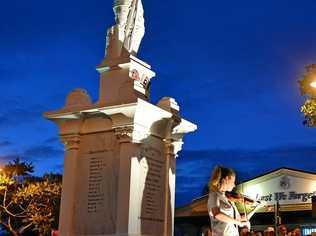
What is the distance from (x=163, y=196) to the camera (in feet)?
41.0

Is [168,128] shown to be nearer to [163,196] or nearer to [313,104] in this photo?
[163,196]

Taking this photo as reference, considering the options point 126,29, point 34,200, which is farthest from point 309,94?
point 34,200

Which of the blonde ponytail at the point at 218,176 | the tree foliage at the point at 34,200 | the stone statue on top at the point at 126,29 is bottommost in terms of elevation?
the blonde ponytail at the point at 218,176

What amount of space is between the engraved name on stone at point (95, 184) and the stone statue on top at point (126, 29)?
7.19ft

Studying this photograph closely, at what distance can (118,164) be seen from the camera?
38.9 ft

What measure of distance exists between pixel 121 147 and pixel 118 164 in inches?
12.8

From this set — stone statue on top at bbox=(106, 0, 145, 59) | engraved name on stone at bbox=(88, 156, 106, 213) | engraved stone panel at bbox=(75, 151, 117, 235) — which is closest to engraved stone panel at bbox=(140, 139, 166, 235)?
engraved stone panel at bbox=(75, 151, 117, 235)

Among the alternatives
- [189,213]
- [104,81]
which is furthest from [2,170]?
[104,81]

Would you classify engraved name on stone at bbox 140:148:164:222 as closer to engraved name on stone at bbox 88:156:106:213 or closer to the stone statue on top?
engraved name on stone at bbox 88:156:106:213

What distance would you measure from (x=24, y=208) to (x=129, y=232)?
A: 71.4 ft

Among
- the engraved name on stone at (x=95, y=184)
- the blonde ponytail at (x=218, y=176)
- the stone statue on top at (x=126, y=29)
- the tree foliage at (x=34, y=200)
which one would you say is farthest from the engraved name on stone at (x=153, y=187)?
the tree foliage at (x=34, y=200)

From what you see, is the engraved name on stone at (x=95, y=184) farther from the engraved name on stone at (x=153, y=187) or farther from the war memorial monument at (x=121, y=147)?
the engraved name on stone at (x=153, y=187)

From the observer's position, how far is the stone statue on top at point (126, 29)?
12.9m

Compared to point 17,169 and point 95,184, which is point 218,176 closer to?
point 95,184
